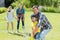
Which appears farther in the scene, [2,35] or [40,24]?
[2,35]

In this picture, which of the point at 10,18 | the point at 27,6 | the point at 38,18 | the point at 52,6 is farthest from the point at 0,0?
the point at 38,18

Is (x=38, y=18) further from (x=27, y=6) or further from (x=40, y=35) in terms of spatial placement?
(x=27, y=6)

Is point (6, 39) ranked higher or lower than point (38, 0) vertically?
higher

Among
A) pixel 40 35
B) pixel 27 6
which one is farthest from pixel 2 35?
pixel 27 6

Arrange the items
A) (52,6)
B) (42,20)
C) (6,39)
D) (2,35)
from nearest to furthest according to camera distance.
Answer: (42,20), (6,39), (2,35), (52,6)

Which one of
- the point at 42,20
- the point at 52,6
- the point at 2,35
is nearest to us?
the point at 42,20

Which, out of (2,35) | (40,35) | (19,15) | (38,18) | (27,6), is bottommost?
(27,6)

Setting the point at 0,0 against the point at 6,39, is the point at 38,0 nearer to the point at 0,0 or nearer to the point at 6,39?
the point at 0,0

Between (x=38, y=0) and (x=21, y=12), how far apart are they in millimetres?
14519

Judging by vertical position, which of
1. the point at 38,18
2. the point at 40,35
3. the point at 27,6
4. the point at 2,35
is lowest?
the point at 27,6

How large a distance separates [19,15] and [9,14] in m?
0.52

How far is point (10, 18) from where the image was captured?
38.0 ft

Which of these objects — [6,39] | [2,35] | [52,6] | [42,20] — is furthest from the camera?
[52,6]

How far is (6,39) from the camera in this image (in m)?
Answer: 10.2
